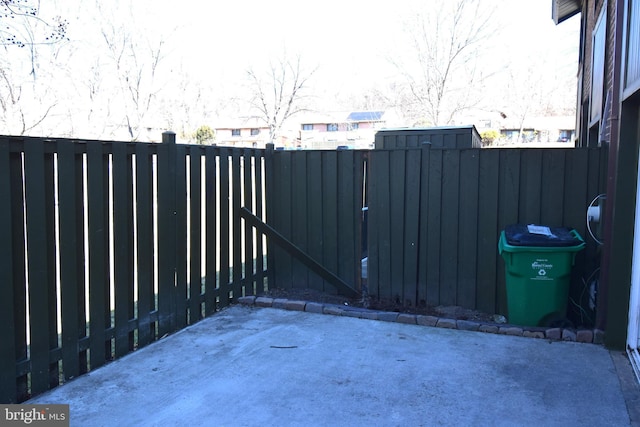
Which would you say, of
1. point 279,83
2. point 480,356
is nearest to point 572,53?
point 279,83

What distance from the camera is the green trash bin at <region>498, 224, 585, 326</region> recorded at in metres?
4.68

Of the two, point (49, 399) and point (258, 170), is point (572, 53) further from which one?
point (49, 399)

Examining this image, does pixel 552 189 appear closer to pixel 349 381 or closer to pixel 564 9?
pixel 349 381

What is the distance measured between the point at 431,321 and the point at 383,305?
925 millimetres

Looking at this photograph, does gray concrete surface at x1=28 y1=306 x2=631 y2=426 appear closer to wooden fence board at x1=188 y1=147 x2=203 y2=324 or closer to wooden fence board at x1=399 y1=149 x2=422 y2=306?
wooden fence board at x1=188 y1=147 x2=203 y2=324

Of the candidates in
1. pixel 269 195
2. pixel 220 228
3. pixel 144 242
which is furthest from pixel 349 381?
pixel 269 195

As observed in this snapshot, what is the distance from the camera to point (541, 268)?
4.72 metres

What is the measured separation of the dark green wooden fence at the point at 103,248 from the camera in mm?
3365

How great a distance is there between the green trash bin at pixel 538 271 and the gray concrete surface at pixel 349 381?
0.35m

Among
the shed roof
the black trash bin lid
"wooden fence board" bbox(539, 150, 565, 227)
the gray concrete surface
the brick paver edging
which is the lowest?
the gray concrete surface

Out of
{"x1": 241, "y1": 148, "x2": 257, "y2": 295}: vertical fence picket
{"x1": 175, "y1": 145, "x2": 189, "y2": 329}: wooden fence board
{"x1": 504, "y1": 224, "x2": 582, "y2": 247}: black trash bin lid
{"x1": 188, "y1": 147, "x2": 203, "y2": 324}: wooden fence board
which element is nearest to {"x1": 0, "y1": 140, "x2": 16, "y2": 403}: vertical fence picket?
{"x1": 175, "y1": 145, "x2": 189, "y2": 329}: wooden fence board

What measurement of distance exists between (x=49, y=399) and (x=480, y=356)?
10.6 ft

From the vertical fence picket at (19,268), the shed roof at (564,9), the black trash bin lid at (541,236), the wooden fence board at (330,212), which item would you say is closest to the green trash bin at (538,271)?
the black trash bin lid at (541,236)

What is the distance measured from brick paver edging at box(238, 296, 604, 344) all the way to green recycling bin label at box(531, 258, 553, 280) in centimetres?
48
